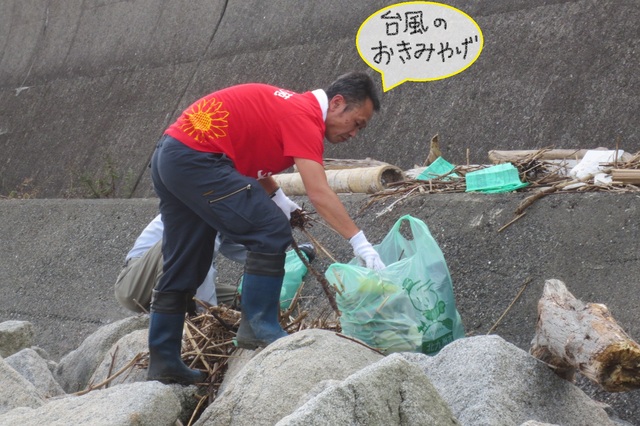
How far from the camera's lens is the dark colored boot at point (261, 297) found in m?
4.08

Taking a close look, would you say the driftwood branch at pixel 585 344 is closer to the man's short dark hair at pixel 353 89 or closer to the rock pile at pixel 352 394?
the rock pile at pixel 352 394

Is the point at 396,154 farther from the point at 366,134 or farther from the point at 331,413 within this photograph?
the point at 331,413

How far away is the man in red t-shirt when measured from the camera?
4.09m

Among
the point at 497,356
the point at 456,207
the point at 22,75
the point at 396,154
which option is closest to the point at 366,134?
the point at 396,154

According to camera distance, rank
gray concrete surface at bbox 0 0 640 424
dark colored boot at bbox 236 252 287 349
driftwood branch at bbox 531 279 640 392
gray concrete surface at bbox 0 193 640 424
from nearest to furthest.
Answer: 1. driftwood branch at bbox 531 279 640 392
2. dark colored boot at bbox 236 252 287 349
3. gray concrete surface at bbox 0 193 640 424
4. gray concrete surface at bbox 0 0 640 424

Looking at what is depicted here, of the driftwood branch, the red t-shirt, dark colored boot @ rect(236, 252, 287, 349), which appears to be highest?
the red t-shirt

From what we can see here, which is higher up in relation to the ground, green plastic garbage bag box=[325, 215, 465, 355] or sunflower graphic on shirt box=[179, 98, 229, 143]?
sunflower graphic on shirt box=[179, 98, 229, 143]

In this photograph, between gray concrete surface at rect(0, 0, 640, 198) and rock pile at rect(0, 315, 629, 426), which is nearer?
rock pile at rect(0, 315, 629, 426)

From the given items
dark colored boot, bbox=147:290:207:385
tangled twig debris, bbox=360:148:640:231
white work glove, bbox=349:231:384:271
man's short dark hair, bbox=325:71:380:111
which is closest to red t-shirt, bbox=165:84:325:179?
man's short dark hair, bbox=325:71:380:111

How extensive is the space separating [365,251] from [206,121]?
86cm

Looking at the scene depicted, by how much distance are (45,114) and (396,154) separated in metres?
5.83

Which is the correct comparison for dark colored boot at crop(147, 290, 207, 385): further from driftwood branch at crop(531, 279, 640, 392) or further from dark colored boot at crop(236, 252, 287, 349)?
driftwood branch at crop(531, 279, 640, 392)

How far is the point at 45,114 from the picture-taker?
11875 mm

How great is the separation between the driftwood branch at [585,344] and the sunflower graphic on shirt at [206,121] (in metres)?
1.49
